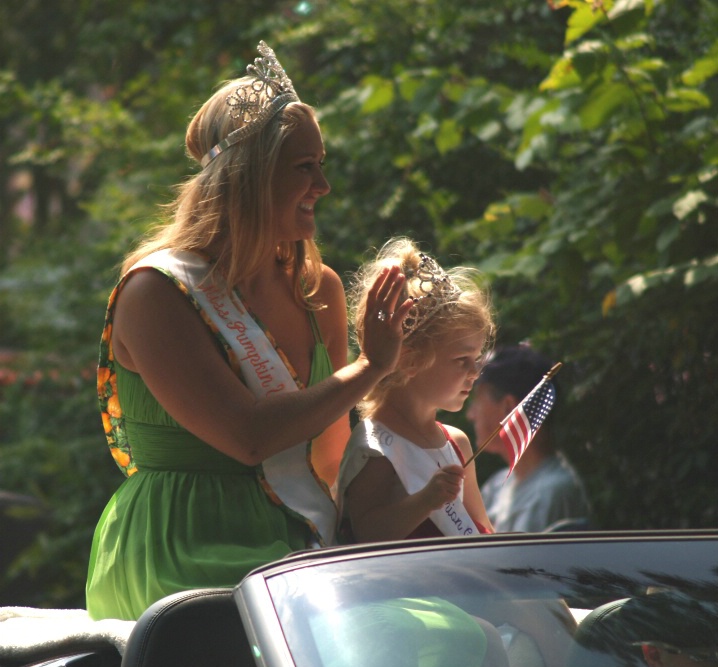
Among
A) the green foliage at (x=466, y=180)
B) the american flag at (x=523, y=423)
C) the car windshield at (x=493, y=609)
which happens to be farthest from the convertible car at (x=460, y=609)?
the green foliage at (x=466, y=180)

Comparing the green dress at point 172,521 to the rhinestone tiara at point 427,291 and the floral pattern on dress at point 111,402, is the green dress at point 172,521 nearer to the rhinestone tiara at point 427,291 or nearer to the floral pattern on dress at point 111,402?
the floral pattern on dress at point 111,402

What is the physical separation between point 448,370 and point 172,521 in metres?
0.72

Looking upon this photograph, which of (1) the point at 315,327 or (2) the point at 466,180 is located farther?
(2) the point at 466,180

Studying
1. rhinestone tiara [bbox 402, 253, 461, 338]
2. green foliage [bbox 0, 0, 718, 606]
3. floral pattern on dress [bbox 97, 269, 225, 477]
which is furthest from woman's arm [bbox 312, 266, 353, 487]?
green foliage [bbox 0, 0, 718, 606]

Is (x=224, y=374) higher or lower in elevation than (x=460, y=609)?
higher

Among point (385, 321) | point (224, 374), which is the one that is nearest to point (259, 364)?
point (224, 374)

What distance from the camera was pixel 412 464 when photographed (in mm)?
2488

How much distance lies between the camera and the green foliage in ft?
13.4

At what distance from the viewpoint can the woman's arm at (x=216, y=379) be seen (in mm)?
2156

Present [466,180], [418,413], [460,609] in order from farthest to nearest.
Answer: [466,180]
[418,413]
[460,609]

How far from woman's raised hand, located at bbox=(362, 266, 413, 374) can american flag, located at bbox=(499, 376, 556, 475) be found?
0.43 metres

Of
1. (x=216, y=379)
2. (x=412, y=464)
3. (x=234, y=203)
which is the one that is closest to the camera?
(x=216, y=379)

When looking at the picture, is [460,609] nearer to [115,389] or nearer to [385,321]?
[385,321]

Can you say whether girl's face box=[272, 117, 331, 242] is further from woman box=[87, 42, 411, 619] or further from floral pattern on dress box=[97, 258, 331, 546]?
floral pattern on dress box=[97, 258, 331, 546]
